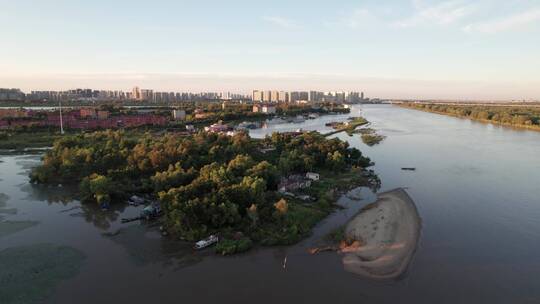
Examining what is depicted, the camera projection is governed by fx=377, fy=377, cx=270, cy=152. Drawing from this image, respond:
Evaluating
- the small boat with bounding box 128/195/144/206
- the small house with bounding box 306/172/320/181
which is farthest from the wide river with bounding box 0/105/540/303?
the small house with bounding box 306/172/320/181

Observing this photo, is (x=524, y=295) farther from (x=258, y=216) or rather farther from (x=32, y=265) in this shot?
(x=32, y=265)

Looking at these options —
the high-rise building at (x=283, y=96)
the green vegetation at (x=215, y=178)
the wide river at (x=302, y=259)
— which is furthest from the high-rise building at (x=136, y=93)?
the wide river at (x=302, y=259)

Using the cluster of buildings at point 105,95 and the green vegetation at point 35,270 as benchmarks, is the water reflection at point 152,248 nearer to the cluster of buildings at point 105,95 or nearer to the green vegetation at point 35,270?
the green vegetation at point 35,270

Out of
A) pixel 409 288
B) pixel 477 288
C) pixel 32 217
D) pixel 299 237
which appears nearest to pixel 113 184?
pixel 32 217

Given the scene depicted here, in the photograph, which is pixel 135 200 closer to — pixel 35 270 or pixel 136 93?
pixel 35 270

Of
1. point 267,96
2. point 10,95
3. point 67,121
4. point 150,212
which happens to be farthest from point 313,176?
point 267,96
